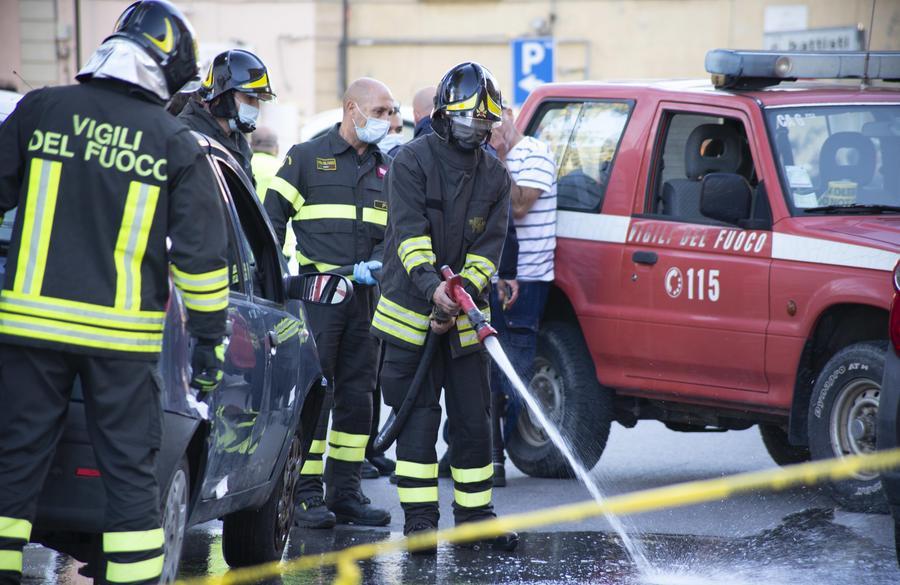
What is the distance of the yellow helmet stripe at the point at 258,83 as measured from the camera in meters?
7.45

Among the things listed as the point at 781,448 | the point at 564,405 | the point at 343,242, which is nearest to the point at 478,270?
the point at 343,242

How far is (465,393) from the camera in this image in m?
6.79

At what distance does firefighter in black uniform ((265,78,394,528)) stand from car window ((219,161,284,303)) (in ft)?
3.90

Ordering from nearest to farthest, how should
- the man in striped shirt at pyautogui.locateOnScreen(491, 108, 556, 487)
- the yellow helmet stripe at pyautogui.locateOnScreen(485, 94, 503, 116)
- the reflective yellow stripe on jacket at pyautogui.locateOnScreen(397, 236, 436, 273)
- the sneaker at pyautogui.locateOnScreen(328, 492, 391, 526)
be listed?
the reflective yellow stripe on jacket at pyautogui.locateOnScreen(397, 236, 436, 273) < the yellow helmet stripe at pyautogui.locateOnScreen(485, 94, 503, 116) < the sneaker at pyautogui.locateOnScreen(328, 492, 391, 526) < the man in striped shirt at pyautogui.locateOnScreen(491, 108, 556, 487)

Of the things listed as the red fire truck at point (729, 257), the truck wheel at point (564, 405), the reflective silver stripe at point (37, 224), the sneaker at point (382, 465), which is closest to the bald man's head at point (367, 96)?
the red fire truck at point (729, 257)

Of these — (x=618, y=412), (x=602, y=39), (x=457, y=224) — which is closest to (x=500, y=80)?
(x=602, y=39)

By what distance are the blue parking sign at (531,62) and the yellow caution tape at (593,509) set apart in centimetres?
867

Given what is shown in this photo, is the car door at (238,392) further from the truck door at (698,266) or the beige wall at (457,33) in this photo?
the beige wall at (457,33)

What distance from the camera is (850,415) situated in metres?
7.15

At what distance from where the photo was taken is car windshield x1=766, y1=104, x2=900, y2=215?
24.8ft

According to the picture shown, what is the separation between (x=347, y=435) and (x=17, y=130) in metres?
3.32

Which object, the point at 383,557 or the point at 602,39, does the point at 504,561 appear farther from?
the point at 602,39

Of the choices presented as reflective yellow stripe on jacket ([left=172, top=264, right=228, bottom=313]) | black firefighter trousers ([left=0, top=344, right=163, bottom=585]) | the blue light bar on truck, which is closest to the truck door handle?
the blue light bar on truck

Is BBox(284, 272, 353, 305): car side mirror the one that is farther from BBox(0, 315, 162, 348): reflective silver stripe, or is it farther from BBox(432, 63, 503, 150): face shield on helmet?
BBox(0, 315, 162, 348): reflective silver stripe
